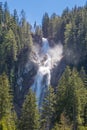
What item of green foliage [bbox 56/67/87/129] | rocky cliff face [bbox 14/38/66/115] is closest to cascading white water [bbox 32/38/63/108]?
rocky cliff face [bbox 14/38/66/115]

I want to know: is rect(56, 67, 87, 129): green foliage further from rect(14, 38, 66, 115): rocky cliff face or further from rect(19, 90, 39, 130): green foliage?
rect(14, 38, 66, 115): rocky cliff face

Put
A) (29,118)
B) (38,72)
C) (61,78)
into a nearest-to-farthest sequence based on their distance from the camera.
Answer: (29,118) → (61,78) → (38,72)

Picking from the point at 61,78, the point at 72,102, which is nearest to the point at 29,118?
the point at 72,102

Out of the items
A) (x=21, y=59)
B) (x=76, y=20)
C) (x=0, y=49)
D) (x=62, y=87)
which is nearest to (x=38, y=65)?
(x=21, y=59)

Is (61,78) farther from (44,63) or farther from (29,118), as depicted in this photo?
(44,63)

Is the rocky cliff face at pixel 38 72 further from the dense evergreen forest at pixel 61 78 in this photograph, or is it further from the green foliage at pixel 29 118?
the green foliage at pixel 29 118

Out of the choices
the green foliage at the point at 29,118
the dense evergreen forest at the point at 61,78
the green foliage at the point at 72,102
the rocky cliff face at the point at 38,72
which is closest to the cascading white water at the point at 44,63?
the rocky cliff face at the point at 38,72
